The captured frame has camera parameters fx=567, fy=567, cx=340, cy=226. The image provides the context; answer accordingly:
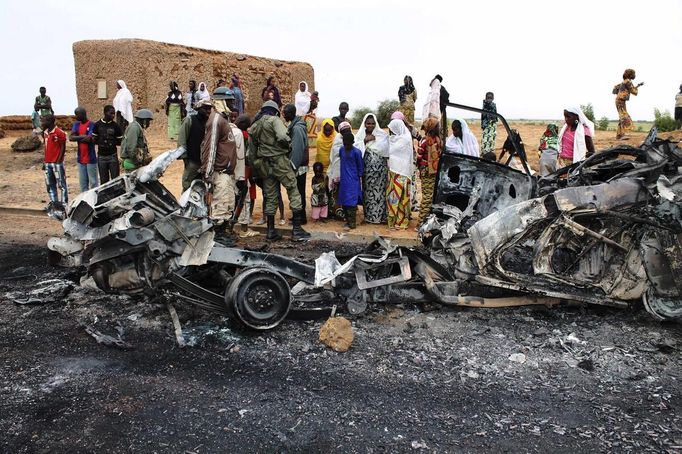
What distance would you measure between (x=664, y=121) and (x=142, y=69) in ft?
57.8

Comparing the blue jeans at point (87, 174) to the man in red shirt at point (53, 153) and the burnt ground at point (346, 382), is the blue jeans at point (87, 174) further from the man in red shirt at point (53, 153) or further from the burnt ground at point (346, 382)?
the burnt ground at point (346, 382)

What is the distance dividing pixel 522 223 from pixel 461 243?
2.13ft

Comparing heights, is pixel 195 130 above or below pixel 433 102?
below

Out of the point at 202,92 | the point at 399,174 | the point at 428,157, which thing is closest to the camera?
the point at 428,157

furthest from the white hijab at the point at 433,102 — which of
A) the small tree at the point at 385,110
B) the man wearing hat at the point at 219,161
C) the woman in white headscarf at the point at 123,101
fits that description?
the small tree at the point at 385,110

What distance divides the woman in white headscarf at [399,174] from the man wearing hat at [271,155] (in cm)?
168

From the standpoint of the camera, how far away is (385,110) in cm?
2314

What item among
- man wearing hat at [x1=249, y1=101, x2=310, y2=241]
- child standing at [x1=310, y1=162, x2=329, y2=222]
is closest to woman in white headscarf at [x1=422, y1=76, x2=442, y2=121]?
child standing at [x1=310, y1=162, x2=329, y2=222]

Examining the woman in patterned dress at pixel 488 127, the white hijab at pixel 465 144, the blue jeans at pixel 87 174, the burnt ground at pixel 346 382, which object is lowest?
the burnt ground at pixel 346 382

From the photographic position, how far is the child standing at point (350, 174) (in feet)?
30.0

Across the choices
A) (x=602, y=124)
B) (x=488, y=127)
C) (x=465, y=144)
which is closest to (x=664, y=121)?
(x=602, y=124)

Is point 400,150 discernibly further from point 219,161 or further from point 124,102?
point 124,102

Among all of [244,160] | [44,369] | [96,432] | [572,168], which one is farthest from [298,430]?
[244,160]

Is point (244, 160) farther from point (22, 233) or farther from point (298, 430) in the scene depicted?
point (298, 430)
